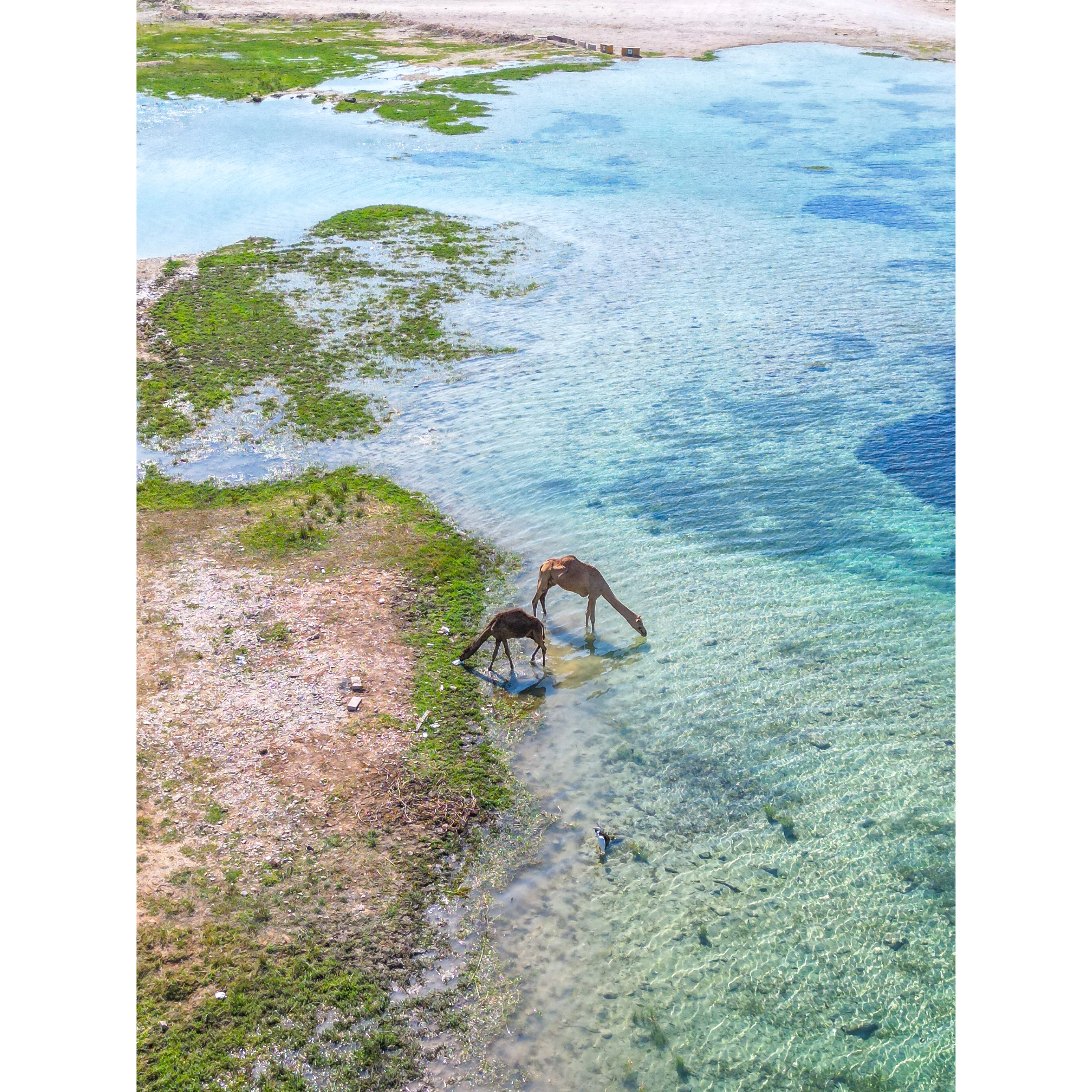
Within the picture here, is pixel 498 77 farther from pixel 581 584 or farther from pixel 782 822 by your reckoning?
pixel 782 822

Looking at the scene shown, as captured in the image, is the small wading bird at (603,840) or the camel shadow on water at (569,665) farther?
the camel shadow on water at (569,665)

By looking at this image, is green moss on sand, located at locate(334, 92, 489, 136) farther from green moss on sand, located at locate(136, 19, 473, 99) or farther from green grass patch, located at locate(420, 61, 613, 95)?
green moss on sand, located at locate(136, 19, 473, 99)

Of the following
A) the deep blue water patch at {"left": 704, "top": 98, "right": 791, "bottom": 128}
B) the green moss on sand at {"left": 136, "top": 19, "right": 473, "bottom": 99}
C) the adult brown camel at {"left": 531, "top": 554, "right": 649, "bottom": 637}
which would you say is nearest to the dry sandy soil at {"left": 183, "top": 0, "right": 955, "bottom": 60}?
the green moss on sand at {"left": 136, "top": 19, "right": 473, "bottom": 99}

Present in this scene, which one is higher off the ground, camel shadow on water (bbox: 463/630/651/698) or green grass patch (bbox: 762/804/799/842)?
A: camel shadow on water (bbox: 463/630/651/698)

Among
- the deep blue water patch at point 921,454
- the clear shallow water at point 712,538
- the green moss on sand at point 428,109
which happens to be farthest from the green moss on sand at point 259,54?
the deep blue water patch at point 921,454

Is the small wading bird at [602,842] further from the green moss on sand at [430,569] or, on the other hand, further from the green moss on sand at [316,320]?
the green moss on sand at [316,320]

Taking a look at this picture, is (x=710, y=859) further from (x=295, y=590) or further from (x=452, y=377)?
(x=452, y=377)

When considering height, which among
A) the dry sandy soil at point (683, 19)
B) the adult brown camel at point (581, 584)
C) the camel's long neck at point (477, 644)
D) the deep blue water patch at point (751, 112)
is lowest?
the camel's long neck at point (477, 644)
